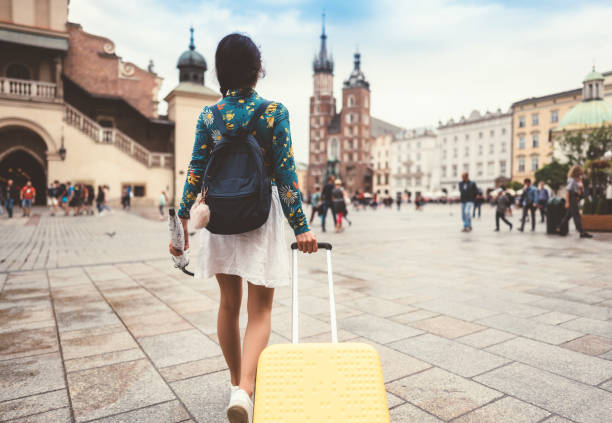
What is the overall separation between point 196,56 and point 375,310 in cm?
3825

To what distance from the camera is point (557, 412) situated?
2.30 meters

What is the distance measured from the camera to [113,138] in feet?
90.2

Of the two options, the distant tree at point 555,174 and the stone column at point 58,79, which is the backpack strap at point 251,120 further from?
the distant tree at point 555,174

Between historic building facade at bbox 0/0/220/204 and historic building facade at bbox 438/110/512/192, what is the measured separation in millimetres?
53913

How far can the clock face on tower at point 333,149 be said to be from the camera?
3922 inches

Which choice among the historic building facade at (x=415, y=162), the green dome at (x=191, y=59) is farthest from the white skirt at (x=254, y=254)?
the historic building facade at (x=415, y=162)

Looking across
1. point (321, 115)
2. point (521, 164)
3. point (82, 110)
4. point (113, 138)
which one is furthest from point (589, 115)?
point (321, 115)

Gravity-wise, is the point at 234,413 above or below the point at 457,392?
above

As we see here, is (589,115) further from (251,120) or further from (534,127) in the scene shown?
(251,120)

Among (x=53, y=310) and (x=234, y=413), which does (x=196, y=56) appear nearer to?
(x=53, y=310)

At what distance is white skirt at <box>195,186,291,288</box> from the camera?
2123 millimetres

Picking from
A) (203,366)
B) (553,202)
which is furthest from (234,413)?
(553,202)

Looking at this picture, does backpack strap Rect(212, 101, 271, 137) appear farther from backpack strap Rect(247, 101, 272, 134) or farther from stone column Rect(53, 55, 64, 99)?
stone column Rect(53, 55, 64, 99)

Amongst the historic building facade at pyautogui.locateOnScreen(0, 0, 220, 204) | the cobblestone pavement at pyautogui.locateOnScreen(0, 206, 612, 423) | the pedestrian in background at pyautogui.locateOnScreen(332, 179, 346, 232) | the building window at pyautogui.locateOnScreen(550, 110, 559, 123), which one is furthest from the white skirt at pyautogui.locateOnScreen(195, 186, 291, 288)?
the building window at pyautogui.locateOnScreen(550, 110, 559, 123)
